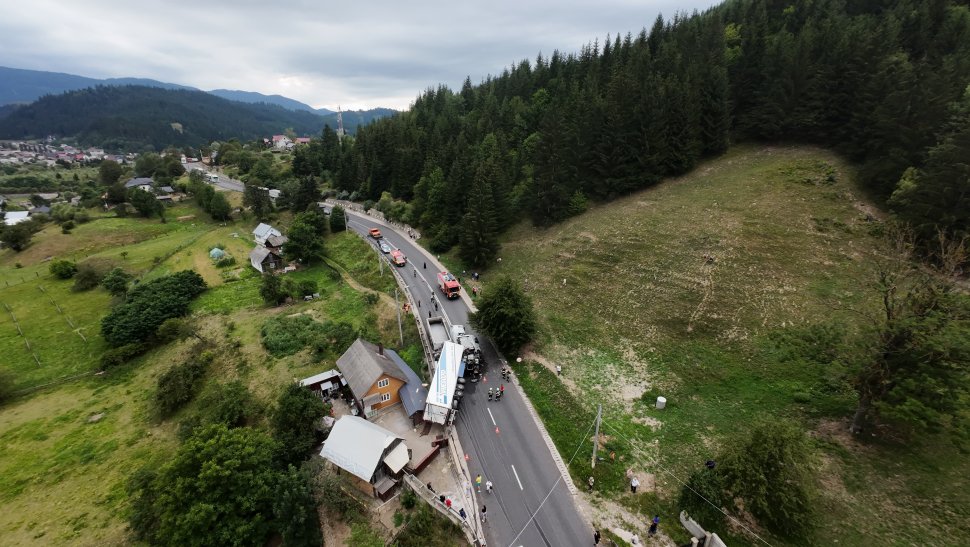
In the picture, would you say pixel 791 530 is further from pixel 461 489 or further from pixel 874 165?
pixel 874 165

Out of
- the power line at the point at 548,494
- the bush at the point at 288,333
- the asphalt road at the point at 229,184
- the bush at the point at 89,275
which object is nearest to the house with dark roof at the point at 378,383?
the bush at the point at 288,333

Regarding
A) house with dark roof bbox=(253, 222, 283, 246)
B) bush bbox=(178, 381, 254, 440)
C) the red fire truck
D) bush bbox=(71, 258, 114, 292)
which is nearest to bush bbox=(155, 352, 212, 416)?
bush bbox=(178, 381, 254, 440)

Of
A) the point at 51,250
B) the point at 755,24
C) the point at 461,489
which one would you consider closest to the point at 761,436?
the point at 461,489

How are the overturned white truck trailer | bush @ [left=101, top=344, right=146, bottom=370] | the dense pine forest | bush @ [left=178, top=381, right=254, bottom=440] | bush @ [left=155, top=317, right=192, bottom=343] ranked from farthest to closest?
1. bush @ [left=155, top=317, right=192, bottom=343]
2. bush @ [left=101, top=344, right=146, bottom=370]
3. the dense pine forest
4. bush @ [left=178, top=381, right=254, bottom=440]
5. the overturned white truck trailer

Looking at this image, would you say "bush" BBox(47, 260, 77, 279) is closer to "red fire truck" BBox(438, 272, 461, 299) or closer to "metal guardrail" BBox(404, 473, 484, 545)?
"red fire truck" BBox(438, 272, 461, 299)

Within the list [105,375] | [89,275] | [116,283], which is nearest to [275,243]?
[116,283]
